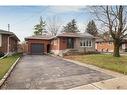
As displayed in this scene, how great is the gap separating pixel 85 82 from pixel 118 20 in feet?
55.4

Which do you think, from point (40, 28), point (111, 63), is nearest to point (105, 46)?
point (40, 28)

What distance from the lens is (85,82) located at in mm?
9477

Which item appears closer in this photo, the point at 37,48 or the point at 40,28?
the point at 37,48

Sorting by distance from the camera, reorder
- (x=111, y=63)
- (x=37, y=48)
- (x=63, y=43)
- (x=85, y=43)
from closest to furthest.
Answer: (x=111, y=63) < (x=63, y=43) < (x=85, y=43) < (x=37, y=48)

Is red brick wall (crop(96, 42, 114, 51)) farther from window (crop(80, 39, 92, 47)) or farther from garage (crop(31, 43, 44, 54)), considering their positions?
garage (crop(31, 43, 44, 54))

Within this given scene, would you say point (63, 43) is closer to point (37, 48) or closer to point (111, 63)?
point (37, 48)

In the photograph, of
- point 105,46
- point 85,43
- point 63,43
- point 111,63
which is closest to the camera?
point 111,63

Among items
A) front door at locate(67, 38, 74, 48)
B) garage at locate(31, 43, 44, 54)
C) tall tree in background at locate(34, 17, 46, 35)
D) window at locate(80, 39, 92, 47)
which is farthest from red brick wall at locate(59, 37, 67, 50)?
tall tree in background at locate(34, 17, 46, 35)

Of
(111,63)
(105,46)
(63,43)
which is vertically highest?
(63,43)

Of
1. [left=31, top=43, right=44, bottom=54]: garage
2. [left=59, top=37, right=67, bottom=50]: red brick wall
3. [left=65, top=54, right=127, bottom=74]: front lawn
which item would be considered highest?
[left=59, top=37, right=67, bottom=50]: red brick wall

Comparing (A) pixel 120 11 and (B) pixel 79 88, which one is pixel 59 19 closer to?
(A) pixel 120 11

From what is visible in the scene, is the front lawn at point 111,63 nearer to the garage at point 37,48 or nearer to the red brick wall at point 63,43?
the red brick wall at point 63,43

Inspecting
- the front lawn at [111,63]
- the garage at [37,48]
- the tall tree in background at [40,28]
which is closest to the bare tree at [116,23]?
the front lawn at [111,63]
